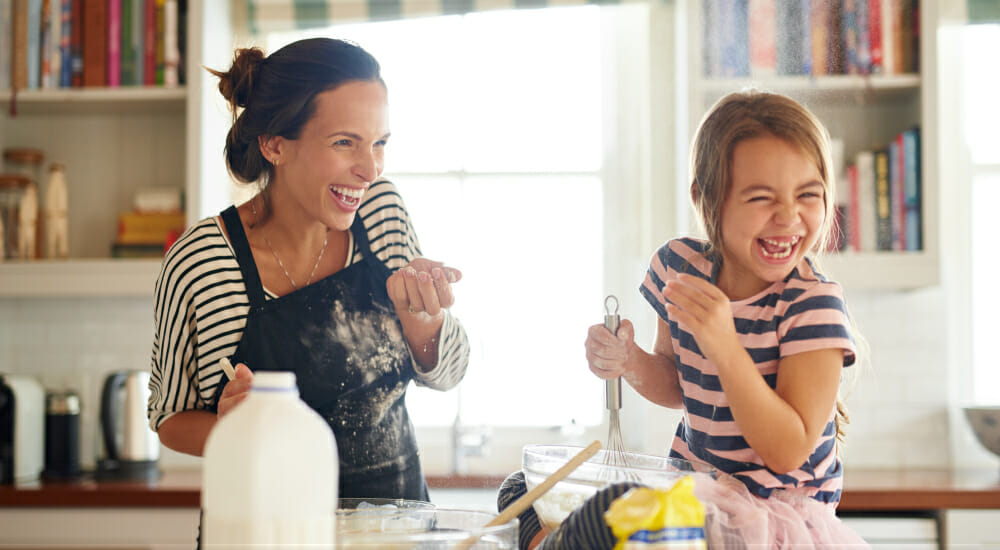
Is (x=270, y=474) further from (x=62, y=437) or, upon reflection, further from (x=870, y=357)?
(x=870, y=357)

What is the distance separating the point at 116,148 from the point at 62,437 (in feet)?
2.70

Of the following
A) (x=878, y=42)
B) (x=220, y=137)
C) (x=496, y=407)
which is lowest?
(x=496, y=407)

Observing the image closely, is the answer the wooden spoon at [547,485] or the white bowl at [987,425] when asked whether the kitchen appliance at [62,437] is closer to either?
the wooden spoon at [547,485]

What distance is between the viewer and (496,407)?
150 centimetres

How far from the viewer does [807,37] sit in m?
2.14

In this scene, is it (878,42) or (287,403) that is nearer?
(287,403)

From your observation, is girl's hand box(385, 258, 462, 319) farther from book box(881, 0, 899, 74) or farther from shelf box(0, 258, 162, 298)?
book box(881, 0, 899, 74)

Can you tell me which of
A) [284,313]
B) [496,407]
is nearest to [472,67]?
[496,407]

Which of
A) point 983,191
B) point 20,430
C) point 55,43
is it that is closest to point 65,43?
point 55,43

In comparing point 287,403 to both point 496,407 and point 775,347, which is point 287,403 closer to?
point 775,347

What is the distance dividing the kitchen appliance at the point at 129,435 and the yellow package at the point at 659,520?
1.79 metres

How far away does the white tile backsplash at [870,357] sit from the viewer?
2316 millimetres

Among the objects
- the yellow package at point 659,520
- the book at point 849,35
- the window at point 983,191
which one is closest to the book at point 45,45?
the book at point 849,35

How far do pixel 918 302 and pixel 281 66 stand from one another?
1.99 metres
